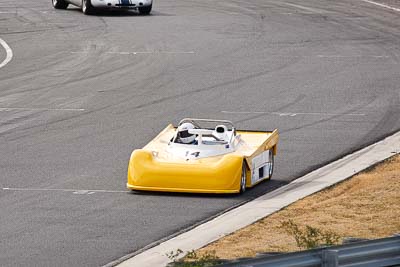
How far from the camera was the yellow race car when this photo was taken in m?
17.3

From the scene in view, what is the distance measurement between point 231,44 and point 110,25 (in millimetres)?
5728

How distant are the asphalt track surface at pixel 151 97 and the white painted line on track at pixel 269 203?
0.28 meters

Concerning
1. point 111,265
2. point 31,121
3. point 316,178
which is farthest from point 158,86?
point 111,265

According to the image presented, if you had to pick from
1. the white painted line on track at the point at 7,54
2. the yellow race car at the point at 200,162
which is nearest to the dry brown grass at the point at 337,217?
the yellow race car at the point at 200,162

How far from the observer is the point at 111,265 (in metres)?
13.4

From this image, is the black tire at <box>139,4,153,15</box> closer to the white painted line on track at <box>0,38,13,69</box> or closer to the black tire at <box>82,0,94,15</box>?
the black tire at <box>82,0,94,15</box>

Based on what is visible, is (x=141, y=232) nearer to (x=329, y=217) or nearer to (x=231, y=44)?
(x=329, y=217)

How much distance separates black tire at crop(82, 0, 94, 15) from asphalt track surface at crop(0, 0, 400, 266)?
318 millimetres

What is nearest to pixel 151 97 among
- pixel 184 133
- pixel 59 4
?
pixel 184 133

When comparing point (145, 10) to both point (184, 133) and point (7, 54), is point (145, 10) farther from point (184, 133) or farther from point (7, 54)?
point (184, 133)

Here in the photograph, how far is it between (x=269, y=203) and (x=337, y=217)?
162 cm

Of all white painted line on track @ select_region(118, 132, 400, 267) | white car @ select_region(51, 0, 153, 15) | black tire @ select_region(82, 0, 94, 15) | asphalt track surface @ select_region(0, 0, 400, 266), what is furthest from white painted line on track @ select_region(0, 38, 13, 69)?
white painted line on track @ select_region(118, 132, 400, 267)

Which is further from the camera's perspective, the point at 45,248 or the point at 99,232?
the point at 99,232

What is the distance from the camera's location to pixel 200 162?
57.7 ft
